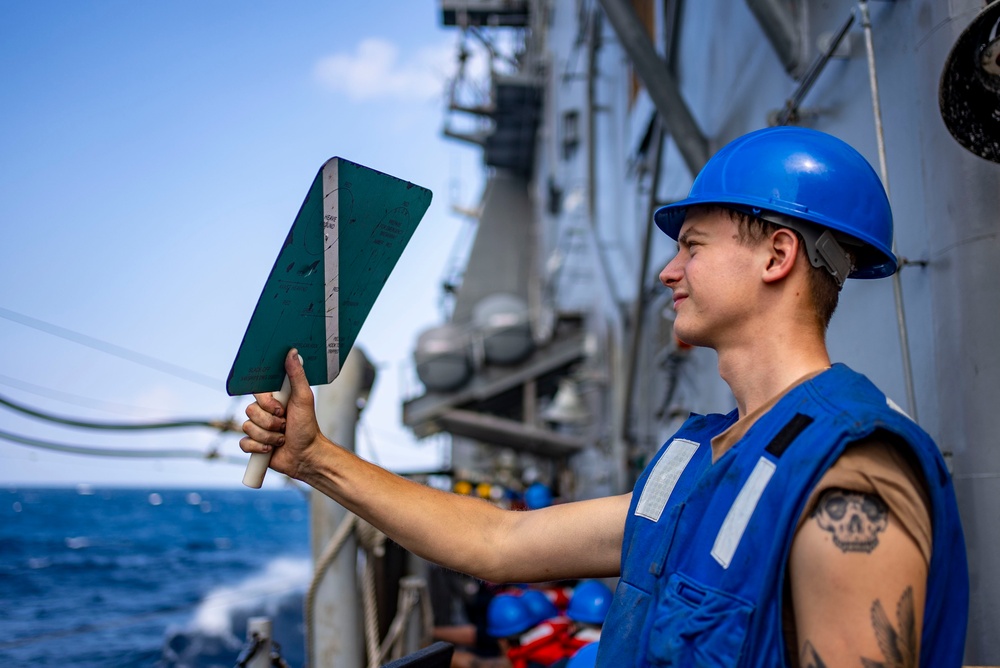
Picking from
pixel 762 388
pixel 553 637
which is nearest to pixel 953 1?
pixel 762 388

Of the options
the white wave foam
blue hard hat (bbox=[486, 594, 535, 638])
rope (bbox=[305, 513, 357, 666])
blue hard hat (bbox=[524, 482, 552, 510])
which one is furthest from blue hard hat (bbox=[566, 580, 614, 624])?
blue hard hat (bbox=[524, 482, 552, 510])

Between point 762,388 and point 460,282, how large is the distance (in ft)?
94.2

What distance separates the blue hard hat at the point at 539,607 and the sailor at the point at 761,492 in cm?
474

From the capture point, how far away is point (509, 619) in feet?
21.2

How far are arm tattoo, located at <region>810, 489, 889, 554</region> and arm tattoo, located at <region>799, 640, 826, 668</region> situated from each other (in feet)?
0.53

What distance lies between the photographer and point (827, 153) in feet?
5.38

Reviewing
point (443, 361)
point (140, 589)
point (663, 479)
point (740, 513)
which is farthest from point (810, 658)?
point (140, 589)

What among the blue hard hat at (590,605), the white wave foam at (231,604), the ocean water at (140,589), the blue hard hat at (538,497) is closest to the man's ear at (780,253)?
the blue hard hat at (590,605)

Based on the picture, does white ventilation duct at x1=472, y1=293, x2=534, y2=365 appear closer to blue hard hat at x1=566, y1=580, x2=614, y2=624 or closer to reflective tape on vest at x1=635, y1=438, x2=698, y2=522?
blue hard hat at x1=566, y1=580, x2=614, y2=624

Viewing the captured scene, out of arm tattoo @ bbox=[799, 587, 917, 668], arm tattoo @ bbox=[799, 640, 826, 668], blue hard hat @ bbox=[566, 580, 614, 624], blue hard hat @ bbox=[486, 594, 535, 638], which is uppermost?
arm tattoo @ bbox=[799, 587, 917, 668]

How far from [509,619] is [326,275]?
5.24 metres

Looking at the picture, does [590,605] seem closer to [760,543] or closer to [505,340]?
[760,543]

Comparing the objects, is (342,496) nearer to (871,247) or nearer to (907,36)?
(871,247)

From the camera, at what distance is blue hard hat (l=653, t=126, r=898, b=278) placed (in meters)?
1.60
